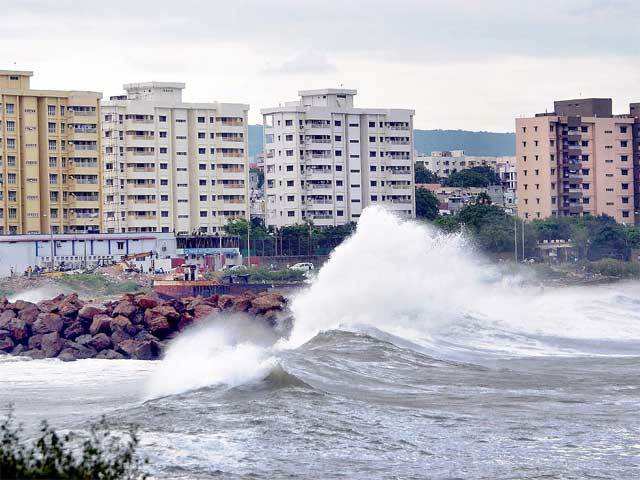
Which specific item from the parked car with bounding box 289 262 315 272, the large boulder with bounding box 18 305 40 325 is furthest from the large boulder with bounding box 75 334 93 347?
the parked car with bounding box 289 262 315 272

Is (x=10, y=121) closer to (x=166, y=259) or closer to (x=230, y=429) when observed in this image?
(x=166, y=259)

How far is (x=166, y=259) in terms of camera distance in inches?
3253

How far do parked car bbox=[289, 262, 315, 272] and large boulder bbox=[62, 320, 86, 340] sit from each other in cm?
4016

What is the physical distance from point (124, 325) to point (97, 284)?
105 feet

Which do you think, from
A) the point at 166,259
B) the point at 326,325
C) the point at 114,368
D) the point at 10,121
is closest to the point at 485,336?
the point at 326,325

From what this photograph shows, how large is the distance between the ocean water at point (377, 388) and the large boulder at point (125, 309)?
259 centimetres

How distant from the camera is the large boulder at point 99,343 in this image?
38844mm

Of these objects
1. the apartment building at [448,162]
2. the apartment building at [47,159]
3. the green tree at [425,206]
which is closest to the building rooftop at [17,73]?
the apartment building at [47,159]

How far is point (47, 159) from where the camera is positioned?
284ft

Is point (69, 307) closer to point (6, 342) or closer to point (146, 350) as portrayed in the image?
point (6, 342)

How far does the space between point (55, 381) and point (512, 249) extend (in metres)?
63.2

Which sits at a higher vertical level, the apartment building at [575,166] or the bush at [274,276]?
the apartment building at [575,166]

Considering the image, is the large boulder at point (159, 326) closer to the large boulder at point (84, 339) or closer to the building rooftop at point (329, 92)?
the large boulder at point (84, 339)

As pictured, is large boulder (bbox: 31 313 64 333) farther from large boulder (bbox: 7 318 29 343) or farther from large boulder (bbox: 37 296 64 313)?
large boulder (bbox: 37 296 64 313)
